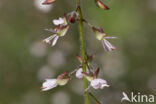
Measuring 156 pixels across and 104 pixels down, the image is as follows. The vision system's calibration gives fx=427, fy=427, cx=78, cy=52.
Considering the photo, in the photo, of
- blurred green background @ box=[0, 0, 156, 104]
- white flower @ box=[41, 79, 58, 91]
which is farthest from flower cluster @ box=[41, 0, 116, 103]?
blurred green background @ box=[0, 0, 156, 104]

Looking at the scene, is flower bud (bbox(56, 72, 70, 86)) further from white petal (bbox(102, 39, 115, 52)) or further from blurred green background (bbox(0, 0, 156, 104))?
blurred green background (bbox(0, 0, 156, 104))

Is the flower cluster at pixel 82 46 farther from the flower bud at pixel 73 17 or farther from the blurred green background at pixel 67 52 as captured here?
the blurred green background at pixel 67 52

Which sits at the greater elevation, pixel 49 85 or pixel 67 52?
pixel 49 85

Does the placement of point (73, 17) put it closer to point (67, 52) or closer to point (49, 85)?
point (49, 85)

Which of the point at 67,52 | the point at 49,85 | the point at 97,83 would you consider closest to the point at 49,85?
the point at 49,85

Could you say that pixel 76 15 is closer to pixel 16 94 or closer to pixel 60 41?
pixel 16 94

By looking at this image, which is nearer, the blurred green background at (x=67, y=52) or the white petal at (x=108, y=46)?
the white petal at (x=108, y=46)

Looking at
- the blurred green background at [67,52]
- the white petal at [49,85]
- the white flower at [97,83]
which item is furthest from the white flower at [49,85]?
the blurred green background at [67,52]

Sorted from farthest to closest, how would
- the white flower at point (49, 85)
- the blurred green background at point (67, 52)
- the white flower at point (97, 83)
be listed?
the blurred green background at point (67, 52) → the white flower at point (49, 85) → the white flower at point (97, 83)

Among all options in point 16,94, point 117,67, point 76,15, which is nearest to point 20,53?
point 16,94
